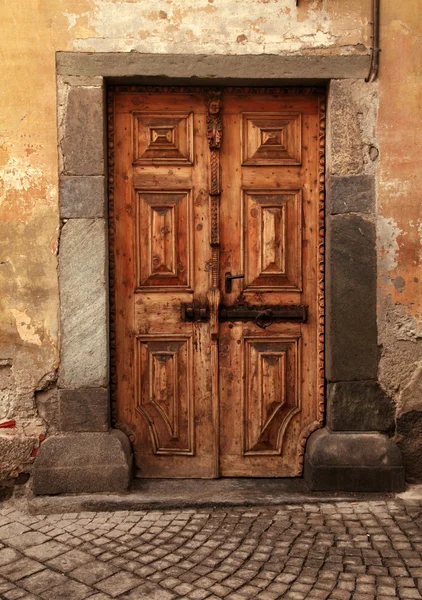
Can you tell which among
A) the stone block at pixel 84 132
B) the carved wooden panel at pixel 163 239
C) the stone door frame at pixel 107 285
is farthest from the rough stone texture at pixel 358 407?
the stone block at pixel 84 132

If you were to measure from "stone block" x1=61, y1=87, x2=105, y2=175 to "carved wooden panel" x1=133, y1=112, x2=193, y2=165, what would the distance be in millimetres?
267

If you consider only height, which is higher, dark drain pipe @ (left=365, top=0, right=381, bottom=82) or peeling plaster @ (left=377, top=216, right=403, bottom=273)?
dark drain pipe @ (left=365, top=0, right=381, bottom=82)

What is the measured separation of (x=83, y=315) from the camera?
3.67 meters

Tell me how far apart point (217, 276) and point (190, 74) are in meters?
1.25

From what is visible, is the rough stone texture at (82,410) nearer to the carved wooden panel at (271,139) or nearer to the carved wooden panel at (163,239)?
the carved wooden panel at (163,239)

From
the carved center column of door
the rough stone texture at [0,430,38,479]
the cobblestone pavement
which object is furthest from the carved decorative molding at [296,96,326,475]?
the rough stone texture at [0,430,38,479]

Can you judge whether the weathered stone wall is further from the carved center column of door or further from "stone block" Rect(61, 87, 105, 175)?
the carved center column of door

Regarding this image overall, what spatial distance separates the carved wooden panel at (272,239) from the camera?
385cm

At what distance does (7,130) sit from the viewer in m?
3.61

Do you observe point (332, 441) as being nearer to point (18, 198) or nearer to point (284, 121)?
point (284, 121)

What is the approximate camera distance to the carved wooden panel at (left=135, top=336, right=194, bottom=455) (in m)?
3.87

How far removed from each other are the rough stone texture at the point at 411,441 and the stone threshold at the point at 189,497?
0.25 meters

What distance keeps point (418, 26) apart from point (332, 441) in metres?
2.61

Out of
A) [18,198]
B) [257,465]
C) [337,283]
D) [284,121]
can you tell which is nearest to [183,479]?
[257,465]
